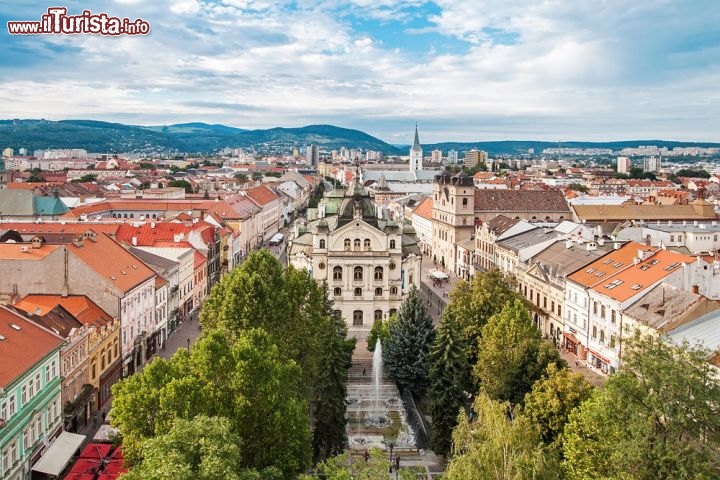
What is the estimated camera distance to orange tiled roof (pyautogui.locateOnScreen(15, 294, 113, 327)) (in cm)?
5441

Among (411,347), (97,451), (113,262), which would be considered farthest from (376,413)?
(113,262)

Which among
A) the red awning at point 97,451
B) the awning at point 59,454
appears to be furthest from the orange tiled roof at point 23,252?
the red awning at point 97,451

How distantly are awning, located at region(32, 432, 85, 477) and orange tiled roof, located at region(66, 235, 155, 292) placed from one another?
55.1 feet

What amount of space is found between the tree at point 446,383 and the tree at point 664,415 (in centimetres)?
1741

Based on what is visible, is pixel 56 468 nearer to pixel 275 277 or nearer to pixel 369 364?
pixel 275 277

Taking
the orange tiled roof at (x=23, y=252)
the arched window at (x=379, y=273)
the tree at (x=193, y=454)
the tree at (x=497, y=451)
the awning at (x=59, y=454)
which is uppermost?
the orange tiled roof at (x=23, y=252)

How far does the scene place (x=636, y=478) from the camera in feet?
91.2

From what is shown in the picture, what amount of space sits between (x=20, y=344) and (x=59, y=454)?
21.7ft

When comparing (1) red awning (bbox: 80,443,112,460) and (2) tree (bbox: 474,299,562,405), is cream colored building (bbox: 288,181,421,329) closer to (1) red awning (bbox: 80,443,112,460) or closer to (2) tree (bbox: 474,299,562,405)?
(2) tree (bbox: 474,299,562,405)

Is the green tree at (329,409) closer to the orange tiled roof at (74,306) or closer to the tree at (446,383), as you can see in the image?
the tree at (446,383)

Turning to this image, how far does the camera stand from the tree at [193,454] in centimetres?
2645

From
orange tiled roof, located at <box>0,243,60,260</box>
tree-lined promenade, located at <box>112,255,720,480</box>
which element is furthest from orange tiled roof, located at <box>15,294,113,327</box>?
tree-lined promenade, located at <box>112,255,720,480</box>

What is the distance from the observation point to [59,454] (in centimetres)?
4250

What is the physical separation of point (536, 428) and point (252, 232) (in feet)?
355
